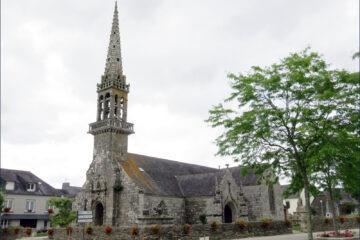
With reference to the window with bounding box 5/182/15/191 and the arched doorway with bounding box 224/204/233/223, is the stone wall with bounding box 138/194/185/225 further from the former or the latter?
the window with bounding box 5/182/15/191

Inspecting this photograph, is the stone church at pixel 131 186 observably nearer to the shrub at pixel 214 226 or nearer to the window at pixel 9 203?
the shrub at pixel 214 226

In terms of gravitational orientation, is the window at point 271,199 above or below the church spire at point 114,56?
below

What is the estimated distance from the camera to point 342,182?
2978cm

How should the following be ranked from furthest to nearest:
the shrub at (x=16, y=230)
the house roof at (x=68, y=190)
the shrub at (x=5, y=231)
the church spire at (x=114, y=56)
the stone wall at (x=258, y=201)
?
the house roof at (x=68, y=190)
the stone wall at (x=258, y=201)
the church spire at (x=114, y=56)
the shrub at (x=16, y=230)
the shrub at (x=5, y=231)

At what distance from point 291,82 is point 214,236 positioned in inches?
529

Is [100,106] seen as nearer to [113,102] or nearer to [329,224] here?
[113,102]

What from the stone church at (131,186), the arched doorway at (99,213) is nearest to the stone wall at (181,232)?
the stone church at (131,186)

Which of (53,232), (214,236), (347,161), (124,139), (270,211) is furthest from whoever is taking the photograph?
(270,211)

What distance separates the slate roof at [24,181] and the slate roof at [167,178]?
2373 centimetres

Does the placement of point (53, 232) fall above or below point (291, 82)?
below

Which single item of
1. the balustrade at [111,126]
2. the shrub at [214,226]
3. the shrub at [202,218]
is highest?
the balustrade at [111,126]

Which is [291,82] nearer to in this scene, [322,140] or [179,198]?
[322,140]

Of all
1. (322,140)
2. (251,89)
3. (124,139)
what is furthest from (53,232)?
(322,140)

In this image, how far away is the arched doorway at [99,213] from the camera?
1476 inches
